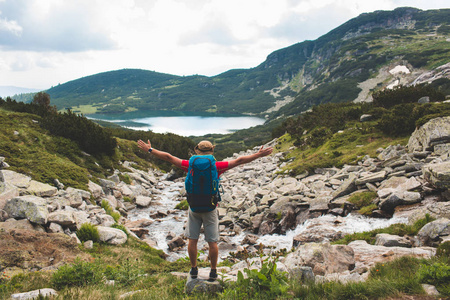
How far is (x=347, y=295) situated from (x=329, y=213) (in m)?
7.39

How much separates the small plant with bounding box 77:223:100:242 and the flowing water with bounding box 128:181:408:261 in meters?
3.06

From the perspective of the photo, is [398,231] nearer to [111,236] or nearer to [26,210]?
[111,236]

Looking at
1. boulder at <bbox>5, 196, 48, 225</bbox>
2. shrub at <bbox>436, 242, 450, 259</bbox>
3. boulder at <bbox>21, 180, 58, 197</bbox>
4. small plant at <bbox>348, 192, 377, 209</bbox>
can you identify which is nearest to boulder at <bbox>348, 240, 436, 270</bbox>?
shrub at <bbox>436, 242, 450, 259</bbox>

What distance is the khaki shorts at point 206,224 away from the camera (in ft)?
16.2

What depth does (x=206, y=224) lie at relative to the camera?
16.3 ft

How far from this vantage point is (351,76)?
570 feet

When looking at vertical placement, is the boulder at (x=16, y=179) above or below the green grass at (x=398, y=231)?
above

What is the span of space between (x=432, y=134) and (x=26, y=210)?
56.9 feet

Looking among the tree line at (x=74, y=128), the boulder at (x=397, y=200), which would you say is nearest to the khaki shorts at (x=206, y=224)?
the boulder at (x=397, y=200)

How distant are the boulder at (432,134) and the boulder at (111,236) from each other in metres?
14.4

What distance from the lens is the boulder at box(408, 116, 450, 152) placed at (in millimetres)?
11547

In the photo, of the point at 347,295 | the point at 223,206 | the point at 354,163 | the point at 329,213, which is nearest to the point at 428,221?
the point at 329,213

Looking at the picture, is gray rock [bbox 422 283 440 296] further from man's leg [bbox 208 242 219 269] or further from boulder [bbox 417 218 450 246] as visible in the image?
man's leg [bbox 208 242 219 269]

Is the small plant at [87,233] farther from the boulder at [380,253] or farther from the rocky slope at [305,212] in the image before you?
the boulder at [380,253]
